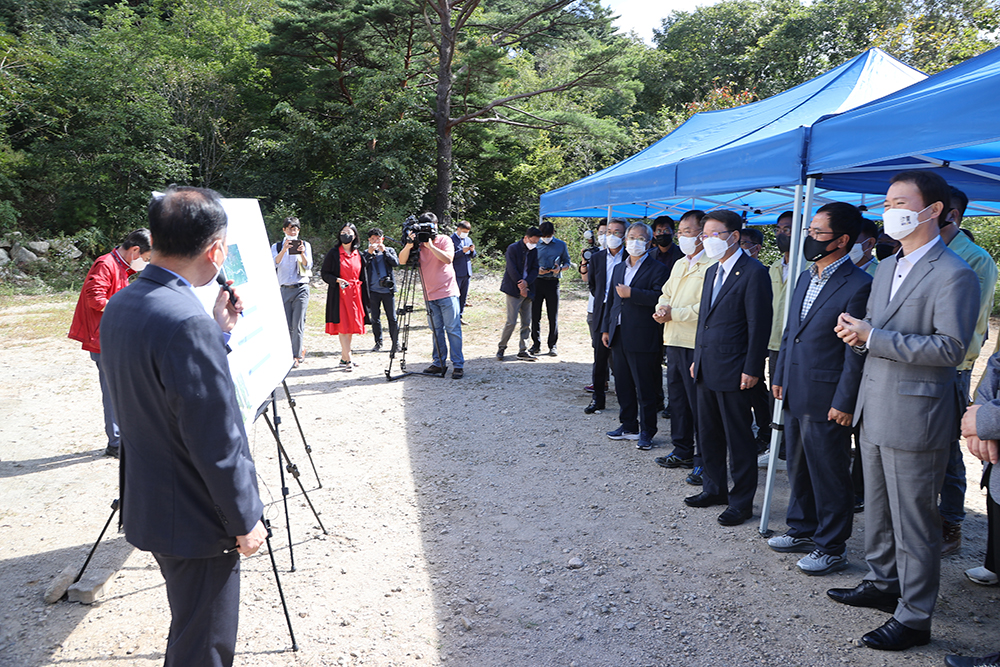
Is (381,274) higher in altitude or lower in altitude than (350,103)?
lower

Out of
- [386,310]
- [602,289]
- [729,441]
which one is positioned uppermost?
[602,289]

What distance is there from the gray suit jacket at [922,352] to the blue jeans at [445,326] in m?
5.20

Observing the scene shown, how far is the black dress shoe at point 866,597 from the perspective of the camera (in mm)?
2975

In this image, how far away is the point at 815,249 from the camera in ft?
10.7

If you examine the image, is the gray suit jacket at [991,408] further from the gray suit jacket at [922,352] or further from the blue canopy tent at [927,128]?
the blue canopy tent at [927,128]

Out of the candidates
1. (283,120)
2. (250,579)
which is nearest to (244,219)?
(250,579)

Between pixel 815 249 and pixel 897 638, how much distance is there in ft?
5.99

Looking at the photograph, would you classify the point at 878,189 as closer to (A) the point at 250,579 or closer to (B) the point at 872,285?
(B) the point at 872,285

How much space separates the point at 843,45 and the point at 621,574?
28.2 metres

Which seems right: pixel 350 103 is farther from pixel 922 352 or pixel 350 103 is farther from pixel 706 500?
pixel 922 352

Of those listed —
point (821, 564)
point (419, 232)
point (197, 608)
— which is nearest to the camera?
point (197, 608)

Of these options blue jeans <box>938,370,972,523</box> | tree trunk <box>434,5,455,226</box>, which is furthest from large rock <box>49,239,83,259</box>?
blue jeans <box>938,370,972,523</box>

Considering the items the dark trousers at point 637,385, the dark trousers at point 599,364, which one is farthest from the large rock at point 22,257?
the dark trousers at point 637,385

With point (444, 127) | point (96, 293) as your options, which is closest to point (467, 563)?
point (96, 293)
